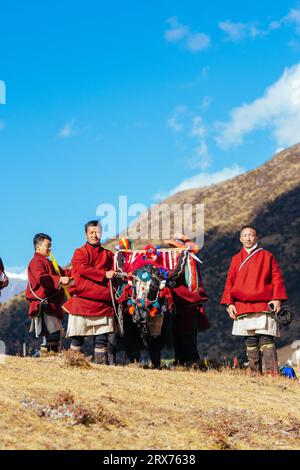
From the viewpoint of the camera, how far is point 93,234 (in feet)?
36.9

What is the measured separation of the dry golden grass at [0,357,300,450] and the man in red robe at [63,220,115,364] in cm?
127

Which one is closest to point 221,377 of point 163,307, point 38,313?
point 163,307

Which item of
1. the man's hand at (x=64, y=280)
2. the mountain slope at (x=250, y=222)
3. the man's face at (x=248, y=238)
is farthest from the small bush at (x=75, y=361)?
the mountain slope at (x=250, y=222)

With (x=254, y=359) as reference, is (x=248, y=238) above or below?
above

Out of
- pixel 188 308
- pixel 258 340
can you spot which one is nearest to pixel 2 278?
pixel 188 308

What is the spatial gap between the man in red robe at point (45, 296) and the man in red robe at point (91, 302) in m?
0.30

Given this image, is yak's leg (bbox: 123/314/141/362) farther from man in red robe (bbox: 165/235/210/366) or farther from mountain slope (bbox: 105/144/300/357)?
mountain slope (bbox: 105/144/300/357)

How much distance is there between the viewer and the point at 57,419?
20.9 feet

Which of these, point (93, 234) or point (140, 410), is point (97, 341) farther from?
point (140, 410)

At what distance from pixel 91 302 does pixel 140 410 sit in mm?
4039

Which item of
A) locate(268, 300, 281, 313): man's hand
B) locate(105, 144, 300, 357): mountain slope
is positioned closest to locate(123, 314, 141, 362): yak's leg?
locate(268, 300, 281, 313): man's hand

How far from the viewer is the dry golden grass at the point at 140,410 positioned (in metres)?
6.02

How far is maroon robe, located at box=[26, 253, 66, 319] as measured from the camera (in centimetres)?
1138
